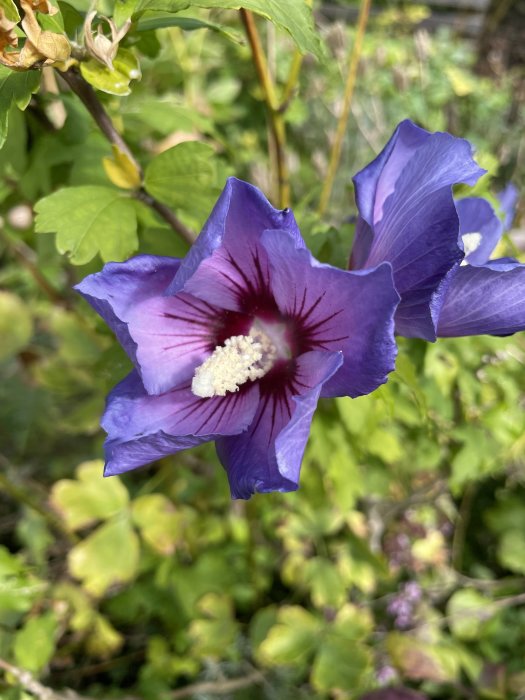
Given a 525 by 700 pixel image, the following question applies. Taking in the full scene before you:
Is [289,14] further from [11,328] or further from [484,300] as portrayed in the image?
[11,328]

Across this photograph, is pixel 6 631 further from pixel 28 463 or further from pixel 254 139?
pixel 254 139

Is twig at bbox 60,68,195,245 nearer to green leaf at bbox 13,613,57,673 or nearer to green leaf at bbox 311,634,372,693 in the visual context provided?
green leaf at bbox 13,613,57,673

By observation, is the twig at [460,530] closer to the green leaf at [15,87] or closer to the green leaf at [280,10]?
the green leaf at [280,10]

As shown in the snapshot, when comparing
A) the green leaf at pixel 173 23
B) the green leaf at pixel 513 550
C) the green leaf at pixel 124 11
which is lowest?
the green leaf at pixel 513 550

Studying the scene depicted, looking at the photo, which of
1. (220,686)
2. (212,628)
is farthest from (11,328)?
(220,686)

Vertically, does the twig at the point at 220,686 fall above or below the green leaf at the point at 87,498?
below

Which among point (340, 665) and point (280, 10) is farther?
point (340, 665)

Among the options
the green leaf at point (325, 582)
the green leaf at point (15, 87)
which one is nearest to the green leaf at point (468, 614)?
the green leaf at point (325, 582)
